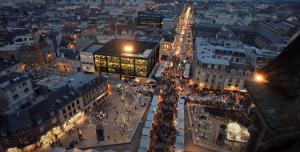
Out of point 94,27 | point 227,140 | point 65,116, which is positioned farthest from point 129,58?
point 94,27

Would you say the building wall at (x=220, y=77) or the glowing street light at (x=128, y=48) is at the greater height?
the glowing street light at (x=128, y=48)

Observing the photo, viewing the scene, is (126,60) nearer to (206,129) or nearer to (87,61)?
(87,61)

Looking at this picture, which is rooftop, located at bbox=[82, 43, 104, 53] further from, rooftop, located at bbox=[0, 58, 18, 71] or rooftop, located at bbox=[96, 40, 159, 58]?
rooftop, located at bbox=[0, 58, 18, 71]

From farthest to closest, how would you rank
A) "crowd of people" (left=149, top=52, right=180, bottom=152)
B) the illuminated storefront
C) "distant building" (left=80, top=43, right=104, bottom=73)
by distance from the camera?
"distant building" (left=80, top=43, right=104, bottom=73) → the illuminated storefront → "crowd of people" (left=149, top=52, right=180, bottom=152)

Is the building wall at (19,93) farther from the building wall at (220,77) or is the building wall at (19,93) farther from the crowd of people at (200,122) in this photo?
the building wall at (220,77)

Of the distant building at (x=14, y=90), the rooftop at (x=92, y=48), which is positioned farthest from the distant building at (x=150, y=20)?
the distant building at (x=14, y=90)

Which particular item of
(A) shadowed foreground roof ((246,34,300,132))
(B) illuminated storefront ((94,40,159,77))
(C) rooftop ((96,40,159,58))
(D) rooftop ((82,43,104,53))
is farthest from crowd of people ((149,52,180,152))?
(A) shadowed foreground roof ((246,34,300,132))

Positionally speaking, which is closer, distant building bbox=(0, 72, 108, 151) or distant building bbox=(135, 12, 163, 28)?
distant building bbox=(0, 72, 108, 151)

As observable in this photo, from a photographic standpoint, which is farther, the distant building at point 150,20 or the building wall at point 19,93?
the distant building at point 150,20
